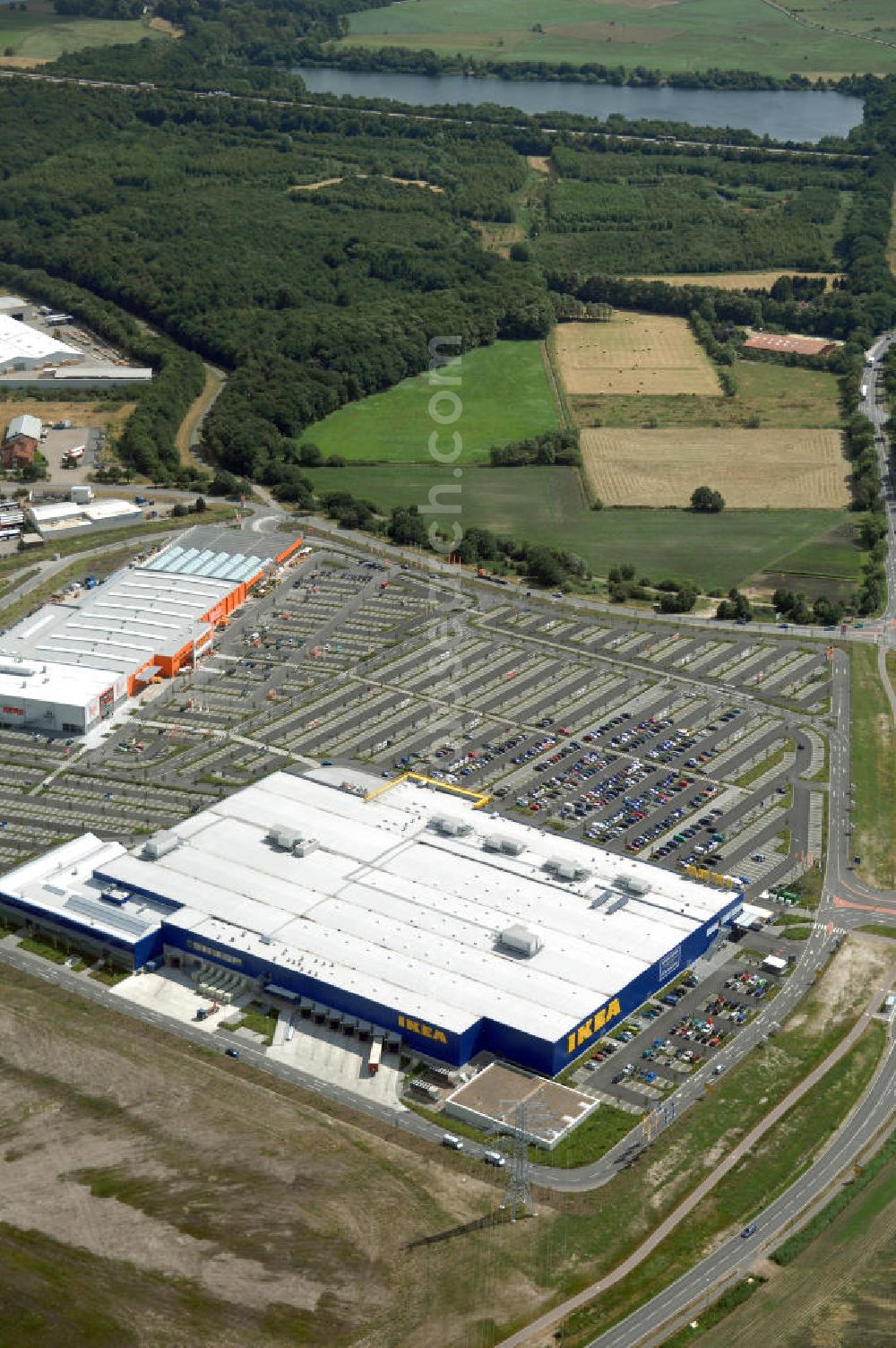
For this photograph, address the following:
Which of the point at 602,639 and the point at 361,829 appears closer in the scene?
the point at 361,829

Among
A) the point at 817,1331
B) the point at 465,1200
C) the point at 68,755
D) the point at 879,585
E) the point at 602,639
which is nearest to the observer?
the point at 817,1331

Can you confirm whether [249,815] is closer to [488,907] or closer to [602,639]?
[488,907]

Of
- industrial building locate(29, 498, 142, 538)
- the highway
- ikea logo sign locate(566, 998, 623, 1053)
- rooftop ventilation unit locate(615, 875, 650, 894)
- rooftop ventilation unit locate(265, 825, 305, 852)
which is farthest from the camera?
industrial building locate(29, 498, 142, 538)

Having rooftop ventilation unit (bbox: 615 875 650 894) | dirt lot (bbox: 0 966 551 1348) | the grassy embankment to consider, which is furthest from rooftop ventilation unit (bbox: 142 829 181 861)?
the grassy embankment

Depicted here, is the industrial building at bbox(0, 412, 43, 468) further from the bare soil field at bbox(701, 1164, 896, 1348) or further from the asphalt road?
the bare soil field at bbox(701, 1164, 896, 1348)

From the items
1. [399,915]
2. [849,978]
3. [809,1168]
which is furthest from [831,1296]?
[399,915]

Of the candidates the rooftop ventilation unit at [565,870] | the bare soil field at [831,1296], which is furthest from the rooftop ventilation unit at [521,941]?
the bare soil field at [831,1296]

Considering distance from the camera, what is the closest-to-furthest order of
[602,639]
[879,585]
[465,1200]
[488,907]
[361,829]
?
[465,1200] → [488,907] → [361,829] → [602,639] → [879,585]

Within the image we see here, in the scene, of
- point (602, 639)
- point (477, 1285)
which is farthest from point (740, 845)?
point (477, 1285)
